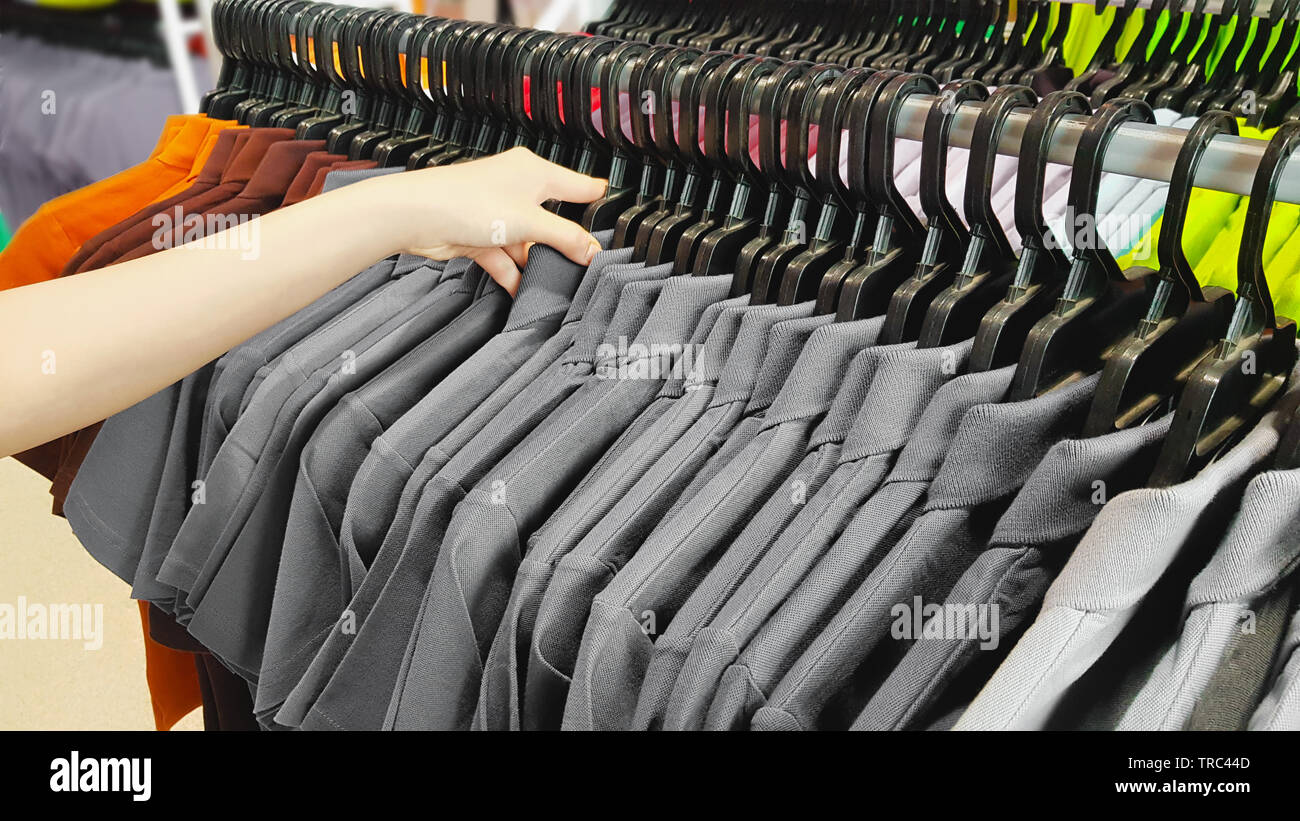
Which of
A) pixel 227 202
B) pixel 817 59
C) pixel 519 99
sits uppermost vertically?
pixel 817 59

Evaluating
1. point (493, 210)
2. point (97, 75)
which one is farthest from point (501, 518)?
point (97, 75)

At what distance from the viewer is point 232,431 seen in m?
1.04

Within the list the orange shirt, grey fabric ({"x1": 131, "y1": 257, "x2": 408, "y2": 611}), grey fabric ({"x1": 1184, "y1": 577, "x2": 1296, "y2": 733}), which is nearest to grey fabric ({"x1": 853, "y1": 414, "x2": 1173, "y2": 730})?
grey fabric ({"x1": 1184, "y1": 577, "x2": 1296, "y2": 733})

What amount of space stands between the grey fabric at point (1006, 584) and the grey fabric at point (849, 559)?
64 mm

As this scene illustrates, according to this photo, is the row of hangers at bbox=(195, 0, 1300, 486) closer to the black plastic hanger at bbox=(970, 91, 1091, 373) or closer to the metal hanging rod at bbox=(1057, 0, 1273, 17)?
the black plastic hanger at bbox=(970, 91, 1091, 373)

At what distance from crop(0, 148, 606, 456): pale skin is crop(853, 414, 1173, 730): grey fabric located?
558mm

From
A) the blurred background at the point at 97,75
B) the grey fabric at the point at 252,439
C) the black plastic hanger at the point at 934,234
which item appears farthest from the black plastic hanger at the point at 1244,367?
the blurred background at the point at 97,75

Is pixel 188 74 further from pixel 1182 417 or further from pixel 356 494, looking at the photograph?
pixel 1182 417

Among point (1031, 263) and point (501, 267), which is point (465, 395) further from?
point (1031, 263)

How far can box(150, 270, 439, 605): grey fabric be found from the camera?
1029 mm

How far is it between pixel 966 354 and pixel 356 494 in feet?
1.88

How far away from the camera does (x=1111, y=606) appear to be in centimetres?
53

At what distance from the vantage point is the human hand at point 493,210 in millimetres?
896
